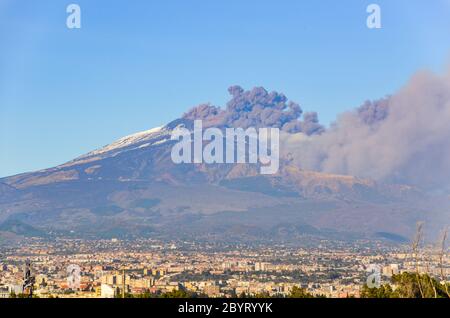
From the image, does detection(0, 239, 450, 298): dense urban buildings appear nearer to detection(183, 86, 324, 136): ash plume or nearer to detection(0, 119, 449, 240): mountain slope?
detection(0, 119, 449, 240): mountain slope

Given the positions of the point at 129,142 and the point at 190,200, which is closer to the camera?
the point at 190,200

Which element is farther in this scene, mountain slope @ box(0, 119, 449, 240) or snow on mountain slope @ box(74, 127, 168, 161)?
snow on mountain slope @ box(74, 127, 168, 161)

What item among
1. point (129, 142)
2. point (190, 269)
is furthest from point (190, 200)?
point (190, 269)

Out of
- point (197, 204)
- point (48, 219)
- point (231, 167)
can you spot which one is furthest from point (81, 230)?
point (231, 167)

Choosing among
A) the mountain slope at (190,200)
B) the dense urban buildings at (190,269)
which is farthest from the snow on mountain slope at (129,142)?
the dense urban buildings at (190,269)

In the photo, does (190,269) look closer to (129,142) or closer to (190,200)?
(190,200)

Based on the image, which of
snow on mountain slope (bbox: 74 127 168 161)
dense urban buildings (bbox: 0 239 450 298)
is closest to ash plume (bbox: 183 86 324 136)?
snow on mountain slope (bbox: 74 127 168 161)

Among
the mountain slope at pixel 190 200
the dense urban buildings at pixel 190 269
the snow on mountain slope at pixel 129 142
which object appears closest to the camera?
the dense urban buildings at pixel 190 269

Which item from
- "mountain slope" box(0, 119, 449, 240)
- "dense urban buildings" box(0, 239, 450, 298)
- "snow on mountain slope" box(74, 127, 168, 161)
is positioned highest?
"snow on mountain slope" box(74, 127, 168, 161)

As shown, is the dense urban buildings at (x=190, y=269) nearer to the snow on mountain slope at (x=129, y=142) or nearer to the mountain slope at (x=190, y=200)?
the mountain slope at (x=190, y=200)

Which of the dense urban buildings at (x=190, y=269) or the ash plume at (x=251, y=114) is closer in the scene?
the dense urban buildings at (x=190, y=269)

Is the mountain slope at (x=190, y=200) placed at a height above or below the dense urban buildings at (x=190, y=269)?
above
